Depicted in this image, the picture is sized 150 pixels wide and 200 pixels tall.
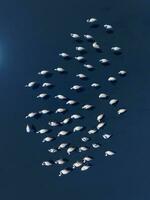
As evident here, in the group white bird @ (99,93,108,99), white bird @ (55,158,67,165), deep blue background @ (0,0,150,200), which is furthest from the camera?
white bird @ (99,93,108,99)

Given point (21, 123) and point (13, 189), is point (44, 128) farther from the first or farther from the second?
point (13, 189)

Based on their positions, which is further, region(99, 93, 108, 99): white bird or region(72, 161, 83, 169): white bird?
region(99, 93, 108, 99): white bird

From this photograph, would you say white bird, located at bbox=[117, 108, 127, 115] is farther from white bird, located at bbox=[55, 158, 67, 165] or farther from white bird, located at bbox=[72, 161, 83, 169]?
white bird, located at bbox=[55, 158, 67, 165]

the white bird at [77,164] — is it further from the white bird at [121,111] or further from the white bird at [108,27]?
the white bird at [108,27]

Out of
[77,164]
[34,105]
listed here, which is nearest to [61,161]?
[77,164]

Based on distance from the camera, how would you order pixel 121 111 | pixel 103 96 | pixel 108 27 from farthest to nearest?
pixel 108 27, pixel 121 111, pixel 103 96

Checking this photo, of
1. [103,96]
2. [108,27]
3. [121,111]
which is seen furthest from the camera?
[108,27]

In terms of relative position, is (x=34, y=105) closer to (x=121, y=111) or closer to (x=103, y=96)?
(x=103, y=96)

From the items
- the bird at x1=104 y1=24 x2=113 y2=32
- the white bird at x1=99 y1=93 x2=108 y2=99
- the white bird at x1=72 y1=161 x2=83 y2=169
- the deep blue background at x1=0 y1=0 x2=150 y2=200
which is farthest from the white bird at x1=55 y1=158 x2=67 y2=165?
the bird at x1=104 y1=24 x2=113 y2=32

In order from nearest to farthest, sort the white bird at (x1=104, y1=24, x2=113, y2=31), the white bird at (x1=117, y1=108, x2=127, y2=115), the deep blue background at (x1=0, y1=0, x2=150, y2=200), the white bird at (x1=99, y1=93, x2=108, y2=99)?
1. the deep blue background at (x1=0, y1=0, x2=150, y2=200)
2. the white bird at (x1=99, y1=93, x2=108, y2=99)
3. the white bird at (x1=117, y1=108, x2=127, y2=115)
4. the white bird at (x1=104, y1=24, x2=113, y2=31)
